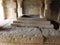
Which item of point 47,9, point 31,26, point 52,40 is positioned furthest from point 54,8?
point 52,40

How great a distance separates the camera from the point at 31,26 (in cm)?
336

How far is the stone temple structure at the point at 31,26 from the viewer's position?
2424mm

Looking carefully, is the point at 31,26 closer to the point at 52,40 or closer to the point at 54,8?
the point at 52,40

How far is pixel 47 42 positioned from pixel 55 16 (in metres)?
3.48

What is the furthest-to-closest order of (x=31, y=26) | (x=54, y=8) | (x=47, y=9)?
(x=54, y=8) → (x=47, y=9) → (x=31, y=26)

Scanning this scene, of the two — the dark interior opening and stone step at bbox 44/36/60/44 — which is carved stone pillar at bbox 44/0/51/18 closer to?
the dark interior opening

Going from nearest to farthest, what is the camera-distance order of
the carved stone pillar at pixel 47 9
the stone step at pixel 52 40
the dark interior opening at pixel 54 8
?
the stone step at pixel 52 40
the carved stone pillar at pixel 47 9
the dark interior opening at pixel 54 8

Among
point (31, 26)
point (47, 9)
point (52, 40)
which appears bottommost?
point (52, 40)

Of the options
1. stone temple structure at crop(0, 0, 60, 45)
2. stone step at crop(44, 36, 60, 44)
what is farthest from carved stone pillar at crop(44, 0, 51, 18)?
stone step at crop(44, 36, 60, 44)

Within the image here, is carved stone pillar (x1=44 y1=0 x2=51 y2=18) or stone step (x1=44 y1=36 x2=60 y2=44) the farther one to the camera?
carved stone pillar (x1=44 y1=0 x2=51 y2=18)

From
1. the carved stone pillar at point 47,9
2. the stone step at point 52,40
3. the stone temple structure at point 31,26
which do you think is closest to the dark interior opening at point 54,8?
the stone temple structure at point 31,26

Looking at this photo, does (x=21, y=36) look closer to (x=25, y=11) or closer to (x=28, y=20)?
(x=28, y=20)

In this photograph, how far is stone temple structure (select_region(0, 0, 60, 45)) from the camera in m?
2.42

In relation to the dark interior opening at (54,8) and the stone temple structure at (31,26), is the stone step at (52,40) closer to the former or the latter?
the stone temple structure at (31,26)
